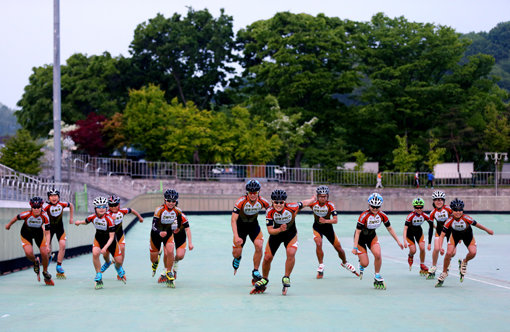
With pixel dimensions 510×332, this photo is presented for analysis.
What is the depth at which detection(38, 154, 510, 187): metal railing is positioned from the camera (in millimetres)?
51781

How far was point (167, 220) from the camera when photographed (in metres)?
13.7

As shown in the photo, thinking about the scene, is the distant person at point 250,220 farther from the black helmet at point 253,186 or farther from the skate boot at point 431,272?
the skate boot at point 431,272

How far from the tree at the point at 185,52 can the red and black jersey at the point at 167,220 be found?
53.6 meters

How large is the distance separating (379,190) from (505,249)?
91.9 ft

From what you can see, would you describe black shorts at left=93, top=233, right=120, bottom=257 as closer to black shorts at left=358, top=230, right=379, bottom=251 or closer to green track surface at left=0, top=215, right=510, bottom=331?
green track surface at left=0, top=215, right=510, bottom=331

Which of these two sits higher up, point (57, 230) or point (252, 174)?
point (252, 174)

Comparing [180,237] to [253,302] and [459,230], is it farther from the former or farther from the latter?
[459,230]

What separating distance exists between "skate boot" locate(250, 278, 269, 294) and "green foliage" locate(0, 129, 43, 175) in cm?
3245

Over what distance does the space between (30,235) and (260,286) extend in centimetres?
539

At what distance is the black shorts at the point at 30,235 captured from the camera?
47.6ft

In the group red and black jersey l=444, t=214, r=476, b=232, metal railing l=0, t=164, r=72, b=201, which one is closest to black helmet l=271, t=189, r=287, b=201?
red and black jersey l=444, t=214, r=476, b=232

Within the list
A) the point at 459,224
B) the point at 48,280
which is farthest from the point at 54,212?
the point at 459,224

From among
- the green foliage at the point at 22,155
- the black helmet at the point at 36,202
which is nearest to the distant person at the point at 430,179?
the green foliage at the point at 22,155

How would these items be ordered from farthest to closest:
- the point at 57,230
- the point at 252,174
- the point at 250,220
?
1. the point at 252,174
2. the point at 57,230
3. the point at 250,220
